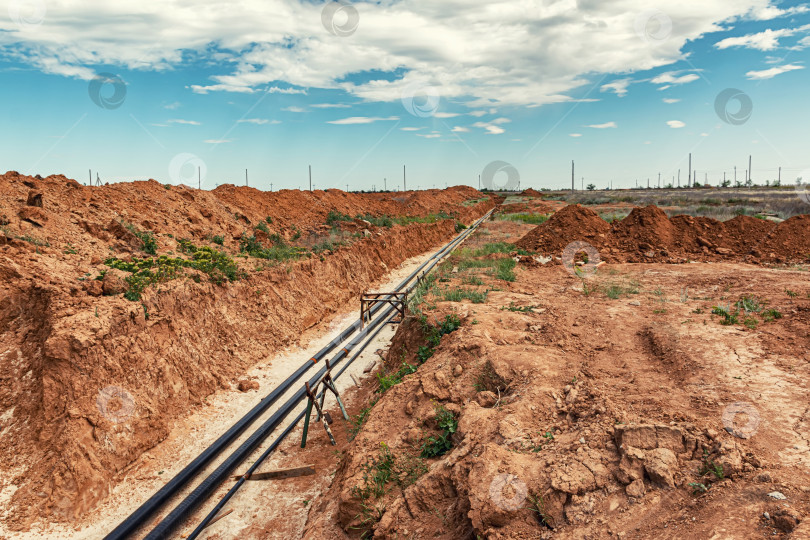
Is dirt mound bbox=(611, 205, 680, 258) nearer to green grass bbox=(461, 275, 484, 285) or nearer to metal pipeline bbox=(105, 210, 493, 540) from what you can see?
green grass bbox=(461, 275, 484, 285)

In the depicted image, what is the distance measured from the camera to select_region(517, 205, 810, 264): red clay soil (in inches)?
734

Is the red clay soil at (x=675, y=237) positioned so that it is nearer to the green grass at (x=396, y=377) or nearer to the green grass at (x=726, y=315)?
the green grass at (x=726, y=315)

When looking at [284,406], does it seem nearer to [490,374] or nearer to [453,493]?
[490,374]

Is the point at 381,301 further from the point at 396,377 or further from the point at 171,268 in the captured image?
the point at 171,268

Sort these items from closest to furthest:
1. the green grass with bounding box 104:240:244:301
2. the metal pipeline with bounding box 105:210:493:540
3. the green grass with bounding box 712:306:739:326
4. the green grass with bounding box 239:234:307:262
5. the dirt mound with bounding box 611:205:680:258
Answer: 1. the metal pipeline with bounding box 105:210:493:540
2. the green grass with bounding box 712:306:739:326
3. the green grass with bounding box 104:240:244:301
4. the green grass with bounding box 239:234:307:262
5. the dirt mound with bounding box 611:205:680:258

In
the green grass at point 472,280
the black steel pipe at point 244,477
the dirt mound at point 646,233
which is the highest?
the dirt mound at point 646,233

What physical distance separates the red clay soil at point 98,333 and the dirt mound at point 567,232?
11.1m

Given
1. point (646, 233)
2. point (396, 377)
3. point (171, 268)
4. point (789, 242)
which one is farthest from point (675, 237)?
point (171, 268)

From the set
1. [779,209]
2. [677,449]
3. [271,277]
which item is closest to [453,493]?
[677,449]

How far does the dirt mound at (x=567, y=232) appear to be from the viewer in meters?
22.3

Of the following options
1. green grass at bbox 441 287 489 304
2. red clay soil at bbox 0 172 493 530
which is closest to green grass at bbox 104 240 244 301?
red clay soil at bbox 0 172 493 530

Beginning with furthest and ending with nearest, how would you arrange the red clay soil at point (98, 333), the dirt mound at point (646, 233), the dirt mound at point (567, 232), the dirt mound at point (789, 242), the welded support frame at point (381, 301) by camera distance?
the dirt mound at point (567, 232) < the dirt mound at point (646, 233) < the dirt mound at point (789, 242) < the welded support frame at point (381, 301) < the red clay soil at point (98, 333)

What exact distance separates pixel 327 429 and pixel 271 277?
7.69 metres

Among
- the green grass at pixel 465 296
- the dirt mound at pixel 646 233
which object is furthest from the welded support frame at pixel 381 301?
the dirt mound at pixel 646 233
